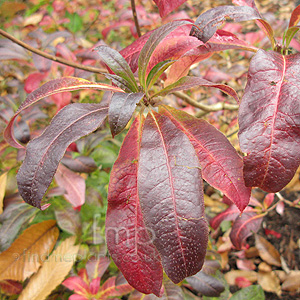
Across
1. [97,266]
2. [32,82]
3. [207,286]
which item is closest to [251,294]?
[207,286]

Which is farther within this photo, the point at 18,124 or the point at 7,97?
the point at 7,97

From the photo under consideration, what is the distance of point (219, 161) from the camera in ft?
1.84

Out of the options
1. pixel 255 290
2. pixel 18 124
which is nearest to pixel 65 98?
pixel 18 124

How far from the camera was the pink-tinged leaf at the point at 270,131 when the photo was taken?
46cm

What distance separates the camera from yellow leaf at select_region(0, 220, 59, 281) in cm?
104

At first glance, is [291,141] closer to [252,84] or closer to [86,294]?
[252,84]

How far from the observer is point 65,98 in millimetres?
→ 1169

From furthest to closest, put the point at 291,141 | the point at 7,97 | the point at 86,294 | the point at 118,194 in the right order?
the point at 7,97
the point at 86,294
the point at 118,194
the point at 291,141

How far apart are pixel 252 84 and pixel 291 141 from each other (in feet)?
0.44

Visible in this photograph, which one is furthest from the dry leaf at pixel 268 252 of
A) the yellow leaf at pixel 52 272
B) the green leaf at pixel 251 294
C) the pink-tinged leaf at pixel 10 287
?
the pink-tinged leaf at pixel 10 287

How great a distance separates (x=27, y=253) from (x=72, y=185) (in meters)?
0.35

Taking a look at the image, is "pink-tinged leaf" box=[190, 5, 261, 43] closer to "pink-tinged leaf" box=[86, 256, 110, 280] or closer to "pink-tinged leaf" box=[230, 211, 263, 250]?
"pink-tinged leaf" box=[230, 211, 263, 250]

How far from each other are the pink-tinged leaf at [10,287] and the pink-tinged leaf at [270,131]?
3.59ft

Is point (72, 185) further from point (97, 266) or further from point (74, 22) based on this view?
point (74, 22)
